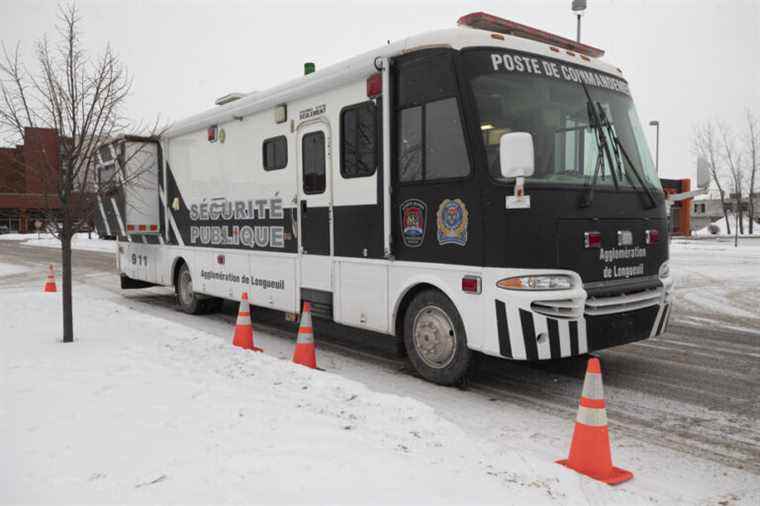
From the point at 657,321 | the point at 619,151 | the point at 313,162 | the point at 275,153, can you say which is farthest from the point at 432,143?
the point at 275,153

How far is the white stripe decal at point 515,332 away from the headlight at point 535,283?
169 millimetres

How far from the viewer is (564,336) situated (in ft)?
16.6

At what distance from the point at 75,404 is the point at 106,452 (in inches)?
43.4

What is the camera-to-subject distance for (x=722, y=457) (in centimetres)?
414

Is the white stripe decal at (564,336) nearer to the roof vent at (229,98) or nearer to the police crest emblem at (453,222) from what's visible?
the police crest emblem at (453,222)

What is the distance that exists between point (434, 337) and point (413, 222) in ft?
3.60

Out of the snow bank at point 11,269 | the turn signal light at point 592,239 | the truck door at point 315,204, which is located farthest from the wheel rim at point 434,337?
the snow bank at point 11,269

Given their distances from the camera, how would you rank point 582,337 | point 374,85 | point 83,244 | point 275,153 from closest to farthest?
point 582,337, point 374,85, point 275,153, point 83,244

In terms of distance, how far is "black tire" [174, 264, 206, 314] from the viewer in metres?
10.1

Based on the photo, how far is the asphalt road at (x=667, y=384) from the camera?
4535 mm

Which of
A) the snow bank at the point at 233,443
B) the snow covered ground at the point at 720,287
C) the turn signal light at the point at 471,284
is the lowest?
the snow covered ground at the point at 720,287

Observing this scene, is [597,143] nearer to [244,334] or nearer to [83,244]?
[244,334]

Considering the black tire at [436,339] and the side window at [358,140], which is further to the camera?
the side window at [358,140]

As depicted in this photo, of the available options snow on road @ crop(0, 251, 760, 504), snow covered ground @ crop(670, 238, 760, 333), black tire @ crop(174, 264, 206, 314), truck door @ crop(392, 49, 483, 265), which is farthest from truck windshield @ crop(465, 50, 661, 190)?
black tire @ crop(174, 264, 206, 314)
